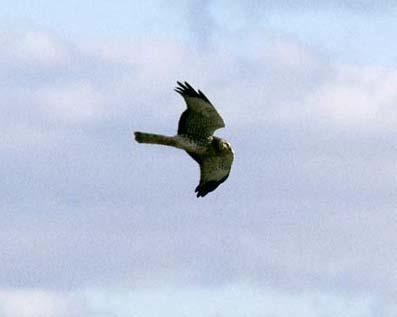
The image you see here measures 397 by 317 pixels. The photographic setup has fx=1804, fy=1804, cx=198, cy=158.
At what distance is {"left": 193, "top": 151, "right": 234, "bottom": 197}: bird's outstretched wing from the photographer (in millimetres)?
55438

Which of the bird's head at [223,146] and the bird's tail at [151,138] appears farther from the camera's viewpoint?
the bird's head at [223,146]

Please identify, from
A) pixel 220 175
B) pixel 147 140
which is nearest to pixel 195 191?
pixel 220 175

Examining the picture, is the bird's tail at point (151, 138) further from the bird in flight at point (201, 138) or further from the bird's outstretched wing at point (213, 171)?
the bird's outstretched wing at point (213, 171)

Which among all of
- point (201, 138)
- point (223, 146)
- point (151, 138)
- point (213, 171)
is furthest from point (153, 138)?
point (213, 171)

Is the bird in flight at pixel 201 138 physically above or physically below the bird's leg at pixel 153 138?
above

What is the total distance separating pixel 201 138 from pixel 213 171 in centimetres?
266

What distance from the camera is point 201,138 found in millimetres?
53656

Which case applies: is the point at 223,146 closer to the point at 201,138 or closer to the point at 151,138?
the point at 201,138

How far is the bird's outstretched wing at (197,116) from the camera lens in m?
51.9

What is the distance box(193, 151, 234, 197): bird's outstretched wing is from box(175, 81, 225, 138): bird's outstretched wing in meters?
1.90

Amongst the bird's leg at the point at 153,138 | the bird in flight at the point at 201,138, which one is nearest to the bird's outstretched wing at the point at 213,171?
the bird in flight at the point at 201,138

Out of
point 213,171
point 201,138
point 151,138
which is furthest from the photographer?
point 213,171

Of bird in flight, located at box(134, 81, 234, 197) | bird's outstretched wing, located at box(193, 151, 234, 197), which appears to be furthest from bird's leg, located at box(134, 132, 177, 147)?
bird's outstretched wing, located at box(193, 151, 234, 197)

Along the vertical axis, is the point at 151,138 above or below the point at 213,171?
below
